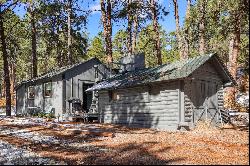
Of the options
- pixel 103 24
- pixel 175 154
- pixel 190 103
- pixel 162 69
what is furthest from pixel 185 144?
pixel 103 24

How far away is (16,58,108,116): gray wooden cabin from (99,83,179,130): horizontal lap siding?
5.60m

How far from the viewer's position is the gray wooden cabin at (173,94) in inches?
742

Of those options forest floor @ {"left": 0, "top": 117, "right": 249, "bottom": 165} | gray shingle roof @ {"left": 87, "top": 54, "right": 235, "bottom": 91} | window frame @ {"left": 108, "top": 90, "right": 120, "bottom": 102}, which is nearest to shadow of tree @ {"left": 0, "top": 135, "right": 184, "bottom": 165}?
forest floor @ {"left": 0, "top": 117, "right": 249, "bottom": 165}

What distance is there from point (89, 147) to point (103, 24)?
18.0 meters

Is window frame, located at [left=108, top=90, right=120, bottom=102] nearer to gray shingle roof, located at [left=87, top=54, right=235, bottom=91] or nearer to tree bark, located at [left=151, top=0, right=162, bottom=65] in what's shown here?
gray shingle roof, located at [left=87, top=54, right=235, bottom=91]

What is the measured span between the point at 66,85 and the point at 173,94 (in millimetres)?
12557

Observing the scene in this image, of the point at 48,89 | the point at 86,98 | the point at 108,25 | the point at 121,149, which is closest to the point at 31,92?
the point at 48,89

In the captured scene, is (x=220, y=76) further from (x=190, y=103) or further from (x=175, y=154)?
(x=175, y=154)

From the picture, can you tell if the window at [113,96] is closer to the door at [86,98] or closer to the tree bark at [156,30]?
the door at [86,98]

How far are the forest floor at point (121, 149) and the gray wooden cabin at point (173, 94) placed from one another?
2.41 m

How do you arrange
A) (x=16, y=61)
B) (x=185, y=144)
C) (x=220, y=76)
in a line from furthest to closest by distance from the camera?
(x=16, y=61) < (x=220, y=76) < (x=185, y=144)

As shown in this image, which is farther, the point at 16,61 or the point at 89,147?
the point at 16,61

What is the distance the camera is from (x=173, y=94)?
19141 millimetres

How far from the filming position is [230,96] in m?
28.2
